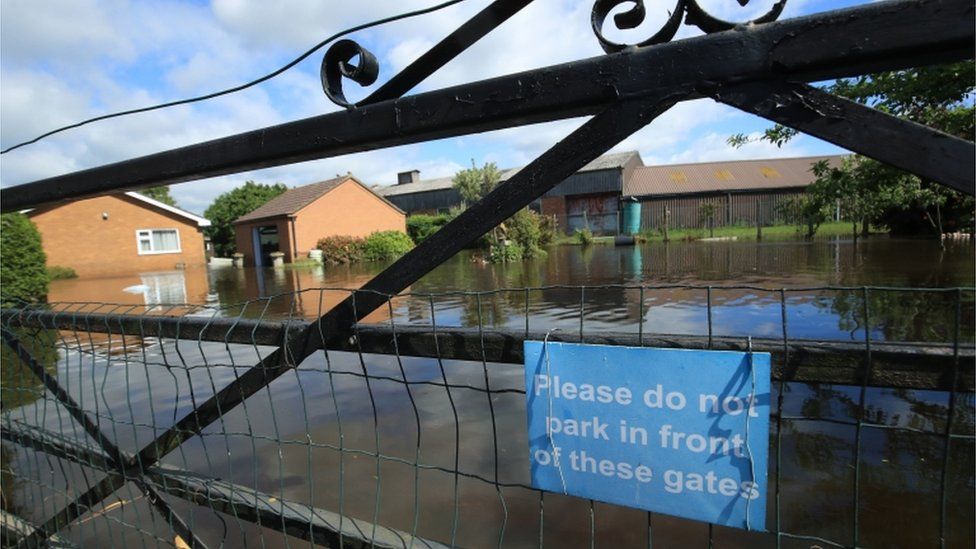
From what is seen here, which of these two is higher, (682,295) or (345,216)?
(345,216)

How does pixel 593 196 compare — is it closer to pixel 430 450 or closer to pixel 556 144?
pixel 430 450

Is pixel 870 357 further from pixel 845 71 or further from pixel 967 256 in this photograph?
pixel 967 256

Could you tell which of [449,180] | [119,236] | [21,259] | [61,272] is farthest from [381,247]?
[449,180]

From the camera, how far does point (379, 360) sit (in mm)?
6168

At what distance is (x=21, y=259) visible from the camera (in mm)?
11227

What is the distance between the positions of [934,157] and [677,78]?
464 mm

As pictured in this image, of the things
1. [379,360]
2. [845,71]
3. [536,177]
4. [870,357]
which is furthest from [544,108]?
[379,360]

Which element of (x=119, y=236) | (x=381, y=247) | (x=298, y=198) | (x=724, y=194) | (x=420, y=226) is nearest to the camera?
(x=119, y=236)

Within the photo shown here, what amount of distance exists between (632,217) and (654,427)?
115 feet

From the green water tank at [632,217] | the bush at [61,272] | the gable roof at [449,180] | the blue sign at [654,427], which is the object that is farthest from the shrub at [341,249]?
the blue sign at [654,427]

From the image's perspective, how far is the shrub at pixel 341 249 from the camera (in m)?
27.2

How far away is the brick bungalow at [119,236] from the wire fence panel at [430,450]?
22.5 metres

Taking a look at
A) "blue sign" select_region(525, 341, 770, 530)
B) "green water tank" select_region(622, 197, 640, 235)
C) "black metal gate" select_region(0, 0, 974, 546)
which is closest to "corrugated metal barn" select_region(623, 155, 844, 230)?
"green water tank" select_region(622, 197, 640, 235)

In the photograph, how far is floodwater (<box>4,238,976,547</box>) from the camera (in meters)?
2.52
